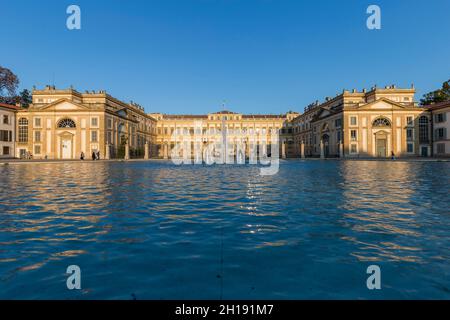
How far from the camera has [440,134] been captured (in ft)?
166

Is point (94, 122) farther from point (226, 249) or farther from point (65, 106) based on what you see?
point (226, 249)

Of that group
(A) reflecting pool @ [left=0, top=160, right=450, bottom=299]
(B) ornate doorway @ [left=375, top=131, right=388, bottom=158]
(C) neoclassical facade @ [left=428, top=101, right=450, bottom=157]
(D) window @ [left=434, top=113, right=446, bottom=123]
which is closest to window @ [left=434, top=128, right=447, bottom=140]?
(C) neoclassical facade @ [left=428, top=101, right=450, bottom=157]

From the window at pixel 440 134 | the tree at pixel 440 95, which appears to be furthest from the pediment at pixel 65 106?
the tree at pixel 440 95

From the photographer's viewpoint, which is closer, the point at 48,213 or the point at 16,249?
the point at 16,249

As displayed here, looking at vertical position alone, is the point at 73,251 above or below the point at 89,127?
below

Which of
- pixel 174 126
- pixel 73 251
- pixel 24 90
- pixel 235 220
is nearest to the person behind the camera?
pixel 73 251

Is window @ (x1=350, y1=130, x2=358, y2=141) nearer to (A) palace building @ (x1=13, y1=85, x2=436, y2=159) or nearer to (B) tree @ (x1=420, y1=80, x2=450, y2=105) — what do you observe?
(A) palace building @ (x1=13, y1=85, x2=436, y2=159)

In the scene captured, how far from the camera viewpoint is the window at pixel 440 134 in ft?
164

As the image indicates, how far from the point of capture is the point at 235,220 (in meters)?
6.69

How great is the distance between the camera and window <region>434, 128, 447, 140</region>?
164ft
